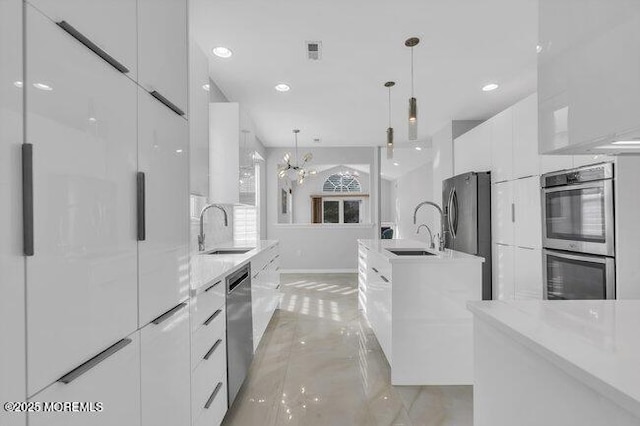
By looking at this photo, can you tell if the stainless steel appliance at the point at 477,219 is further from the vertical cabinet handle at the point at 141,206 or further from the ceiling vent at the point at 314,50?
the vertical cabinet handle at the point at 141,206

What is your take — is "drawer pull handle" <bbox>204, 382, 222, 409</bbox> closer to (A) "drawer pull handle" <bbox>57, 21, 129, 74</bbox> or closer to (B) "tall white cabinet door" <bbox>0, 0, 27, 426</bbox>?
(B) "tall white cabinet door" <bbox>0, 0, 27, 426</bbox>

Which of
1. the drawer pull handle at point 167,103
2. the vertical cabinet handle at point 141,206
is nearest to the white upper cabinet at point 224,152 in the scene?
the drawer pull handle at point 167,103

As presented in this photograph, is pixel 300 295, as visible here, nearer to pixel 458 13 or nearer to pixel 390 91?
pixel 390 91

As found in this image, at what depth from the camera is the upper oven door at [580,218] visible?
7.14 ft

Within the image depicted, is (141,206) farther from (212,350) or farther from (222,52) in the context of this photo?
(222,52)

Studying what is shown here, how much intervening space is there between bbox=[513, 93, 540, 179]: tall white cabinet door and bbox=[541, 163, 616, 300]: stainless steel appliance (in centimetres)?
27

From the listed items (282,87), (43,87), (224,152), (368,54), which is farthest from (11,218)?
(282,87)

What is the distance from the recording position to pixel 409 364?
227cm

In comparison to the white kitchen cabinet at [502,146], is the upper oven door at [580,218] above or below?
below

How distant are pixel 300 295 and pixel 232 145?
281 centimetres

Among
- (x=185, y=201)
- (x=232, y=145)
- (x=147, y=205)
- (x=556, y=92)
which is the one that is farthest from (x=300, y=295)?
(x=556, y=92)

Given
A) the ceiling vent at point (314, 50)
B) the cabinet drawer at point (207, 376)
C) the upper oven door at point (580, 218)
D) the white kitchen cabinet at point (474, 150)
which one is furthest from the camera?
the white kitchen cabinet at point (474, 150)

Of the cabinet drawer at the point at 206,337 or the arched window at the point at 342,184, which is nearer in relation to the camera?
the cabinet drawer at the point at 206,337

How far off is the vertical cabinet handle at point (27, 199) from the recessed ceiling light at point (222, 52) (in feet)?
8.33
